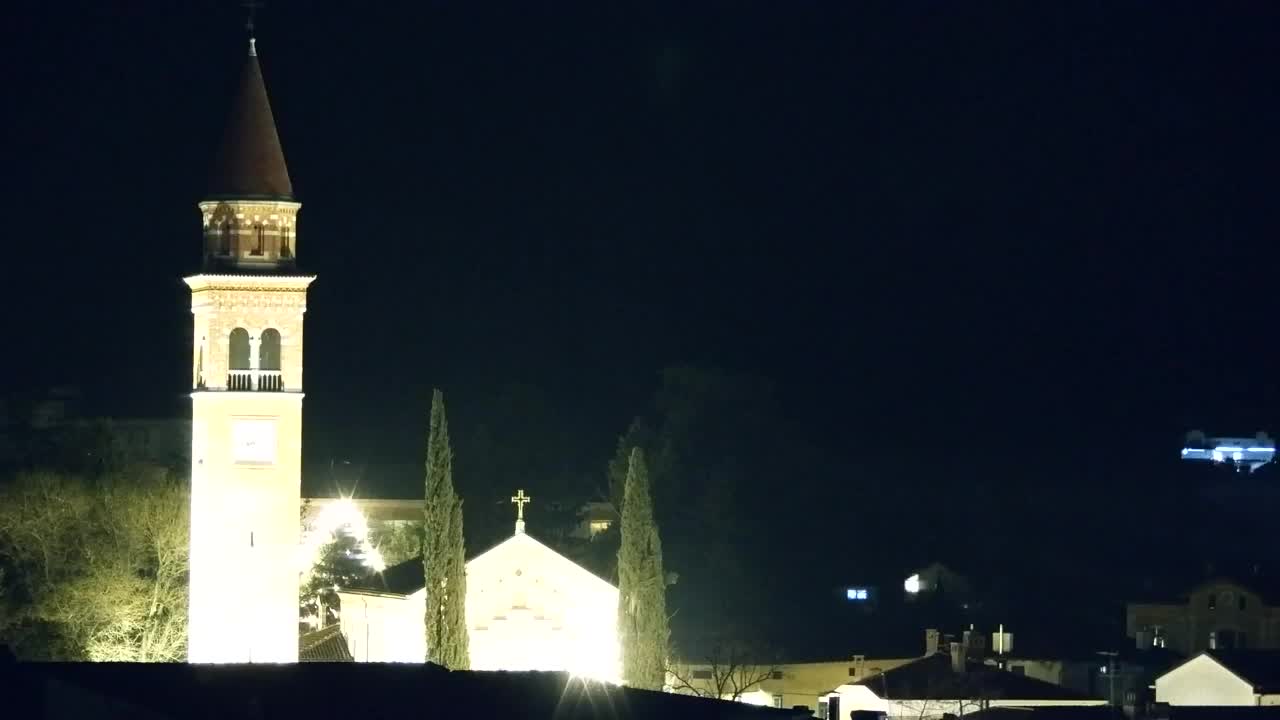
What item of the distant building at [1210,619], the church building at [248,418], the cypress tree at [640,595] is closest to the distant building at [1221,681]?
the cypress tree at [640,595]

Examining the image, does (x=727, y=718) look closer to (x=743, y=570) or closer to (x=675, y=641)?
(x=675, y=641)

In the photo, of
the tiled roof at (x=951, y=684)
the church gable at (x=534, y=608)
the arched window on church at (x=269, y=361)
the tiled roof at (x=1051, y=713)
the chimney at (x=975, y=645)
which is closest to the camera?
the tiled roof at (x=1051, y=713)

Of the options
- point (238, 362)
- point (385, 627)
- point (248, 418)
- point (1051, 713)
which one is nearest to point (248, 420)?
point (248, 418)

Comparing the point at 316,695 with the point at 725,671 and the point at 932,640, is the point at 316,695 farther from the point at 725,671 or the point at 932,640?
the point at 932,640

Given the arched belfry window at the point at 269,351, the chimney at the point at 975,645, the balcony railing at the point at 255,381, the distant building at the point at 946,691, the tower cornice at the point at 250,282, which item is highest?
the tower cornice at the point at 250,282

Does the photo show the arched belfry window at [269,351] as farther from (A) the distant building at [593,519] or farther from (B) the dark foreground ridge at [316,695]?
(A) the distant building at [593,519]

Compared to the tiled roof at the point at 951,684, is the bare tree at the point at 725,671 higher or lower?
higher

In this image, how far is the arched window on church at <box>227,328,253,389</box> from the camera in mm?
71875

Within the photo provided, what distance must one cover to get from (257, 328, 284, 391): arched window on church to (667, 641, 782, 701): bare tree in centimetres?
1167

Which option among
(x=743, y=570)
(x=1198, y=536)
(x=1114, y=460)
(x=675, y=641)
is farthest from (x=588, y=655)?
(x=1114, y=460)

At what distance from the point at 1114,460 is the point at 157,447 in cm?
4680

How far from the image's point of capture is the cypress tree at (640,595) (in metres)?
69.1

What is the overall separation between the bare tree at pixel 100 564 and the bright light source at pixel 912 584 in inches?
1306

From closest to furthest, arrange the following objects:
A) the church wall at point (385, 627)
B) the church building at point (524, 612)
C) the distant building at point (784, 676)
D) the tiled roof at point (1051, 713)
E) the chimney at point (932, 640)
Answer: the tiled roof at point (1051, 713)
the church wall at point (385, 627)
the church building at point (524, 612)
the distant building at point (784, 676)
the chimney at point (932, 640)
